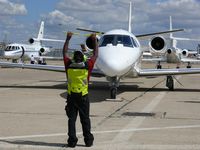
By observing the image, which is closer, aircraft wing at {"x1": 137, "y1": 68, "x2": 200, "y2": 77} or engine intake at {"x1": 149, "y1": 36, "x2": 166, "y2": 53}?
aircraft wing at {"x1": 137, "y1": 68, "x2": 200, "y2": 77}

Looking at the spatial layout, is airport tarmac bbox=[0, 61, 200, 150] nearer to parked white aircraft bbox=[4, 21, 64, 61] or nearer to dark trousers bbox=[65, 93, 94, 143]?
dark trousers bbox=[65, 93, 94, 143]

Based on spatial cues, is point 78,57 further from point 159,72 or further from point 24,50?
point 24,50

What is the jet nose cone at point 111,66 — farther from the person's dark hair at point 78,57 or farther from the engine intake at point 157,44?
the engine intake at point 157,44

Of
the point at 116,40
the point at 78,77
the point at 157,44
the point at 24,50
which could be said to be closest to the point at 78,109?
the point at 78,77

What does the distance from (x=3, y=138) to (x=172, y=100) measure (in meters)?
9.13

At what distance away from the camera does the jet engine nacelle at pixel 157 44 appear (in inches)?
964

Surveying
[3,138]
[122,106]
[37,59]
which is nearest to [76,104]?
[3,138]

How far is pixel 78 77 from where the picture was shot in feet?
25.4

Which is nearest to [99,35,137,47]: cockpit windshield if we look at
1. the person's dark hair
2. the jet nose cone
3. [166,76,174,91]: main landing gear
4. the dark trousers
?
the jet nose cone

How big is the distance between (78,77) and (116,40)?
9536 mm

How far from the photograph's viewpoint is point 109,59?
1499cm

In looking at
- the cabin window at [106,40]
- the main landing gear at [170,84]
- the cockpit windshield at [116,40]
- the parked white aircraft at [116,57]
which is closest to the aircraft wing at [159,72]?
the parked white aircraft at [116,57]

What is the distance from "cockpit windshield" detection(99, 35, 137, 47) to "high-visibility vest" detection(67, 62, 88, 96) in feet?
29.7

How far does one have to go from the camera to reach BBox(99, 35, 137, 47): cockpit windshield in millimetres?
16969
